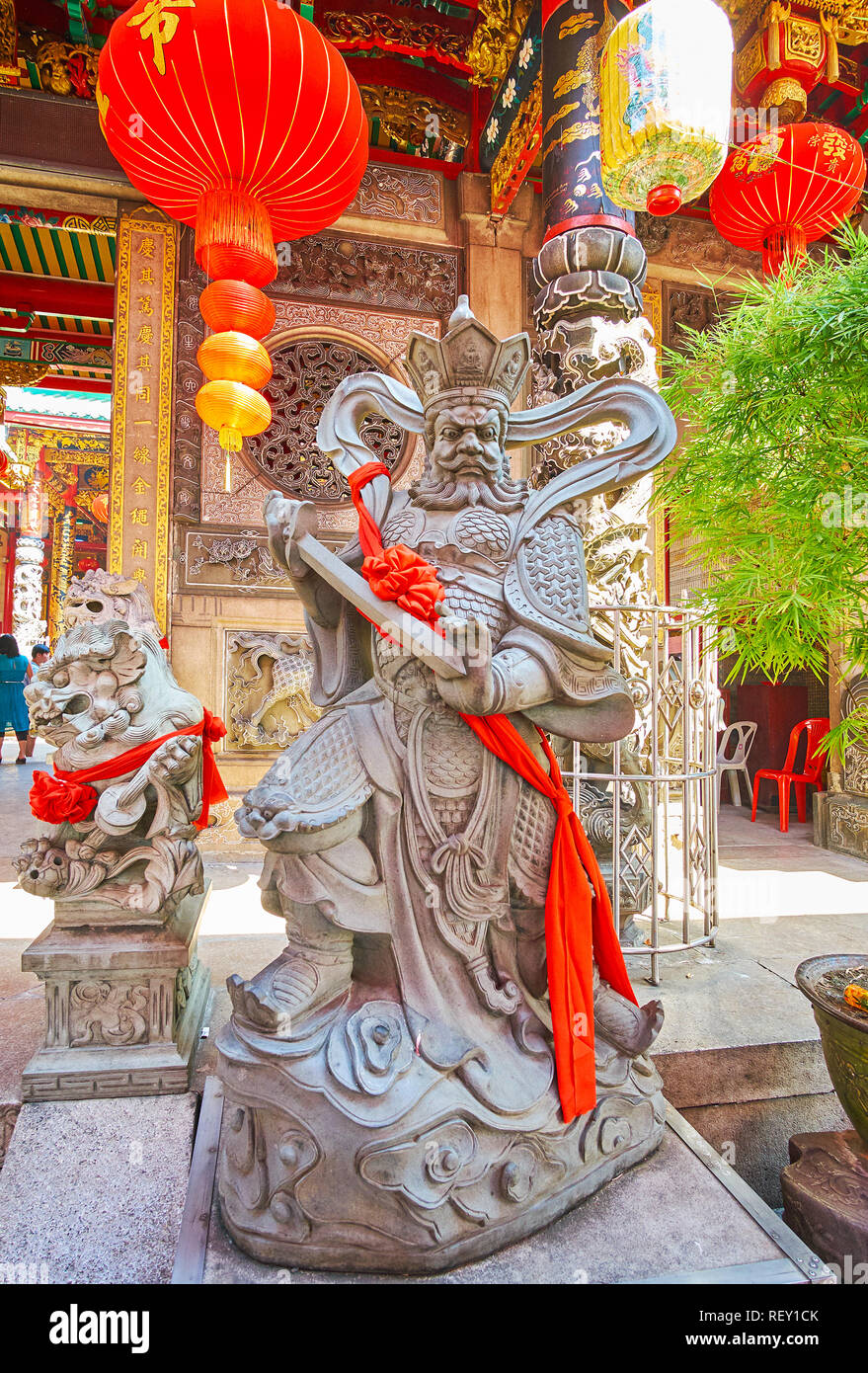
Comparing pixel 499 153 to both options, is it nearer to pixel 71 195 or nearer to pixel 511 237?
pixel 511 237

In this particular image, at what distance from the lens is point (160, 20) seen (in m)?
2.63

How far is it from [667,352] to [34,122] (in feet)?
17.3

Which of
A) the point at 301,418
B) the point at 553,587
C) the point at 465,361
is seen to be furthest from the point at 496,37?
the point at 553,587

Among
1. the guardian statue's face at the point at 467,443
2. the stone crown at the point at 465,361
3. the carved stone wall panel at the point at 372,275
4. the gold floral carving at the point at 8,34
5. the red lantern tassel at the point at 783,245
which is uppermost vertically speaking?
the gold floral carving at the point at 8,34

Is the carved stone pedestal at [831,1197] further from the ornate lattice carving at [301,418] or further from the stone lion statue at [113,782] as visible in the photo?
the ornate lattice carving at [301,418]

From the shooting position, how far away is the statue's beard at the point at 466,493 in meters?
1.76

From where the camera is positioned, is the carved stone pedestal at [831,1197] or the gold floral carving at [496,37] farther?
the gold floral carving at [496,37]

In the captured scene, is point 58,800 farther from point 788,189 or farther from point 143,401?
point 788,189

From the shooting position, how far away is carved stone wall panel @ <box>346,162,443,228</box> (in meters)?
5.40

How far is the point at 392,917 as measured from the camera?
5.32 feet

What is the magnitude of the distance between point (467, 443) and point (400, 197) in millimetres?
4901

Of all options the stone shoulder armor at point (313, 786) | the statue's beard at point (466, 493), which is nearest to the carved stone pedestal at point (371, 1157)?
the stone shoulder armor at point (313, 786)

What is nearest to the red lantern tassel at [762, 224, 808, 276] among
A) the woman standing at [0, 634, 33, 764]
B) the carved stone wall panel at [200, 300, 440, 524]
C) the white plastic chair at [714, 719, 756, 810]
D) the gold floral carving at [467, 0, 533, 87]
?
the gold floral carving at [467, 0, 533, 87]

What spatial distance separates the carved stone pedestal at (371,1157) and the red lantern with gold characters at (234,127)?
3126mm
